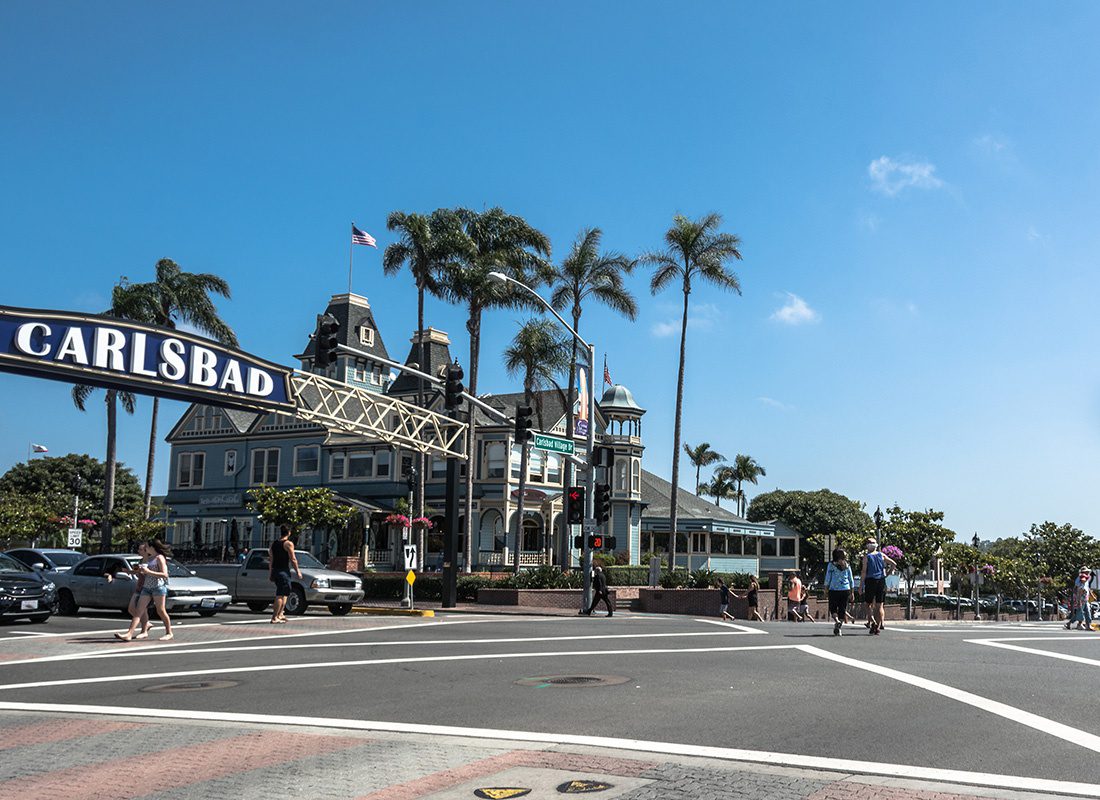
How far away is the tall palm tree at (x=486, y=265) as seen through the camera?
145ft

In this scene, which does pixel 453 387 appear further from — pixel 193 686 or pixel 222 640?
pixel 193 686

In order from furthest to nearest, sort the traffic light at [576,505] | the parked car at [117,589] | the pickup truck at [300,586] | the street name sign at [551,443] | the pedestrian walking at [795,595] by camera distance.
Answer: the street name sign at [551,443] → the traffic light at [576,505] → the pedestrian walking at [795,595] → the pickup truck at [300,586] → the parked car at [117,589]

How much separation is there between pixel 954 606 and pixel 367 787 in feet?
199

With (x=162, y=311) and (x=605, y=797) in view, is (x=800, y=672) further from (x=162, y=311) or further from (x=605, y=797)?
(x=162, y=311)

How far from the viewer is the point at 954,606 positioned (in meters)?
61.2

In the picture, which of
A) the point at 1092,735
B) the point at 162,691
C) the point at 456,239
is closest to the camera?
the point at 1092,735

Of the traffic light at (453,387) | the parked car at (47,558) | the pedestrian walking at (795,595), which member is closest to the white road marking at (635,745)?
the traffic light at (453,387)

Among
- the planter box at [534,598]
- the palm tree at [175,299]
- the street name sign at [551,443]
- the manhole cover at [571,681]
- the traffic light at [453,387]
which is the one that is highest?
the palm tree at [175,299]

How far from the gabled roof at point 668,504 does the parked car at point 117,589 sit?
45777mm

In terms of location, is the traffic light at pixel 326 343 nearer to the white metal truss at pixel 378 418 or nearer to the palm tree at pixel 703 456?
the white metal truss at pixel 378 418

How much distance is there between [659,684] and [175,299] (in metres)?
39.8

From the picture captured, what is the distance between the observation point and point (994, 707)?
9609mm

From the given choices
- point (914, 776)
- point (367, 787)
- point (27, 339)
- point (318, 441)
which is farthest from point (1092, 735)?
point (318, 441)

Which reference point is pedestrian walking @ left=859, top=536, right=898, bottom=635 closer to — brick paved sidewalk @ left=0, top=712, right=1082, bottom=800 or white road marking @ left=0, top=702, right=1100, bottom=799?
white road marking @ left=0, top=702, right=1100, bottom=799
